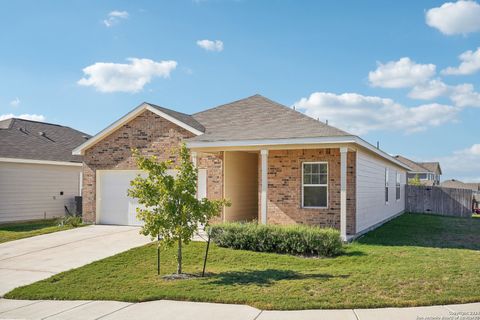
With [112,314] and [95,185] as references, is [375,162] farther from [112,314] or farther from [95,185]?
[112,314]

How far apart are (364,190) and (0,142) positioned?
52.0ft

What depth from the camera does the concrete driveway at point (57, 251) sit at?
10938 millimetres

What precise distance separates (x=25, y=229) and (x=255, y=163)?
31.0ft

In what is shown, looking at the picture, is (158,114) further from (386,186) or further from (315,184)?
(386,186)

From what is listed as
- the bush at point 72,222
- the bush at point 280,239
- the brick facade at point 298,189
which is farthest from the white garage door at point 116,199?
the bush at point 280,239

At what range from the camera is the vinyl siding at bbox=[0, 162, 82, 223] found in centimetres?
2023

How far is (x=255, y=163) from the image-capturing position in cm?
1964

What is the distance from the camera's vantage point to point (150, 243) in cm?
1377

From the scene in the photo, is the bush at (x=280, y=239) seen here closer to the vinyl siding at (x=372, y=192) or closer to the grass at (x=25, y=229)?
the vinyl siding at (x=372, y=192)

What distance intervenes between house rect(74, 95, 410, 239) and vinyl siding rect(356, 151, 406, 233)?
0.04 meters

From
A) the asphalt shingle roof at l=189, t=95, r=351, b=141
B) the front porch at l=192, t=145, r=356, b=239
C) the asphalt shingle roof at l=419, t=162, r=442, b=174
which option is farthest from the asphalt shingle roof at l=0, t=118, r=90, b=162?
the asphalt shingle roof at l=419, t=162, r=442, b=174

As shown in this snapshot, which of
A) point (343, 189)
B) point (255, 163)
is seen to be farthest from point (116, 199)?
point (343, 189)

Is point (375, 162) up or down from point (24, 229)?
up

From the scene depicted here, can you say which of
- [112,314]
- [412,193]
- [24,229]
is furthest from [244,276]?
[412,193]
